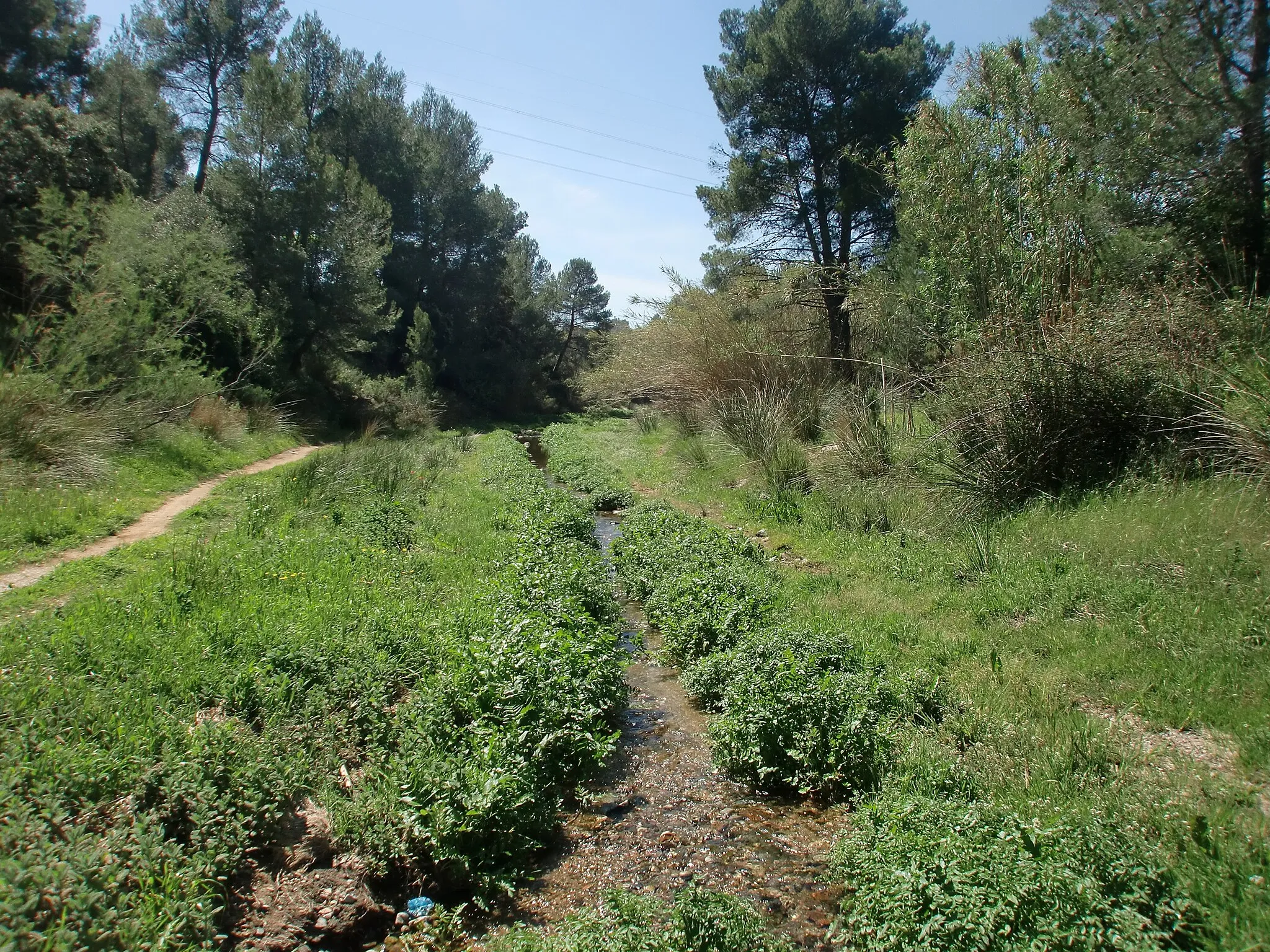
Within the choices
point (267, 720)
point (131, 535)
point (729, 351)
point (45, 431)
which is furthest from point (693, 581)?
point (729, 351)

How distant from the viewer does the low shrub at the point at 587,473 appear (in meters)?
16.2

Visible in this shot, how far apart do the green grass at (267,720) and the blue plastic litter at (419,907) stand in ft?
0.64

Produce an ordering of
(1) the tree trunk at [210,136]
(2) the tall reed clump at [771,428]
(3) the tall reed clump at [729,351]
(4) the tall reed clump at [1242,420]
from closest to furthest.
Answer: (4) the tall reed clump at [1242,420] → (2) the tall reed clump at [771,428] → (3) the tall reed clump at [729,351] → (1) the tree trunk at [210,136]

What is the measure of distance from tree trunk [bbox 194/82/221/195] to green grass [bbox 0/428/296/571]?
2438 centimetres

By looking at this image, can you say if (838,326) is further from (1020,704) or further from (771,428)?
(1020,704)

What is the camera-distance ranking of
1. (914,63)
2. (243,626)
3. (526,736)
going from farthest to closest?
(914,63)
(243,626)
(526,736)

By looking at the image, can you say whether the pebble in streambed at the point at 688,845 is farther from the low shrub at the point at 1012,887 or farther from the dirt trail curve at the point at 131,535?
the dirt trail curve at the point at 131,535

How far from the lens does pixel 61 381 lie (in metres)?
12.6

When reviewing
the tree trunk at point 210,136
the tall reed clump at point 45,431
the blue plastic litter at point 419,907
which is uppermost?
the tree trunk at point 210,136

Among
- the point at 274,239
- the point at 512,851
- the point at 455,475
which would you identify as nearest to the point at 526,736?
the point at 512,851

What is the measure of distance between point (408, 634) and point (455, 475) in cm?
1132

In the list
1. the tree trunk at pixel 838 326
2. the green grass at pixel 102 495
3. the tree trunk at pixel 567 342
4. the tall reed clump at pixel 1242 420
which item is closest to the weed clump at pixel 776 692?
the tall reed clump at pixel 1242 420

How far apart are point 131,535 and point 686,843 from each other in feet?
27.2

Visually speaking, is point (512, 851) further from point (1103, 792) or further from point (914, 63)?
point (914, 63)
